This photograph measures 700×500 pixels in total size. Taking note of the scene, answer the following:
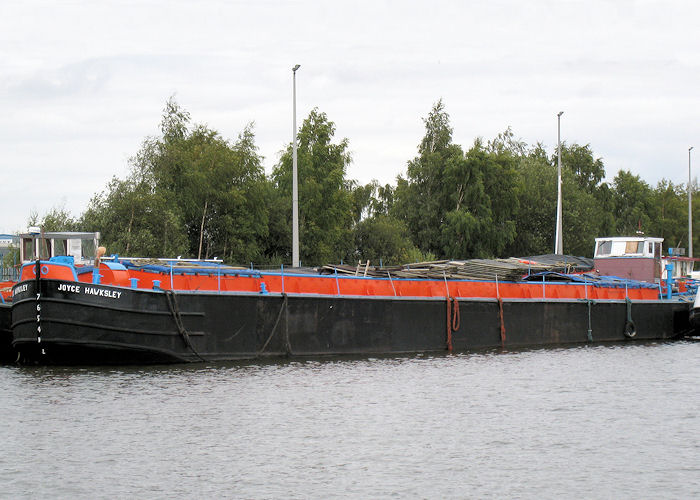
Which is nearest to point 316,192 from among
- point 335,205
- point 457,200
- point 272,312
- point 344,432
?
point 335,205

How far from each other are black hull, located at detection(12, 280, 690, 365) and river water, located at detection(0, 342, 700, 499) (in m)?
0.62

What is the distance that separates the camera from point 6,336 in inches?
906

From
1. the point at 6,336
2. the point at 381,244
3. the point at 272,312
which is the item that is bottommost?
the point at 6,336

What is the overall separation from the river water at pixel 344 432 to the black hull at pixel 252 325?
62 centimetres

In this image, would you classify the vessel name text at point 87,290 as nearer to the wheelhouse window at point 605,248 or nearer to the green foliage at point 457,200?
the wheelhouse window at point 605,248

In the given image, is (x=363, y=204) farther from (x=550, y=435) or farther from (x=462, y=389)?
(x=550, y=435)

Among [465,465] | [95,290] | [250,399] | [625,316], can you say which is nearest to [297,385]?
[250,399]

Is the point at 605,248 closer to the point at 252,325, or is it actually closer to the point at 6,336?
the point at 252,325

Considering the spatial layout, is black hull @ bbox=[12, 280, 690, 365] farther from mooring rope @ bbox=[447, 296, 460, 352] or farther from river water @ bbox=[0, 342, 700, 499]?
river water @ bbox=[0, 342, 700, 499]

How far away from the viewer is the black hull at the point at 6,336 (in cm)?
2302

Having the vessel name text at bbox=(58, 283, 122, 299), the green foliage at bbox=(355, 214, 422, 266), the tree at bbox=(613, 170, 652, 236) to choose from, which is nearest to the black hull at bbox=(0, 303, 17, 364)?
the vessel name text at bbox=(58, 283, 122, 299)

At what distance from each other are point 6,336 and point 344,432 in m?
11.6

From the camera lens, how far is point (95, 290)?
67.4 feet

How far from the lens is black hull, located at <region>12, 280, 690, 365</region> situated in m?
20.6
